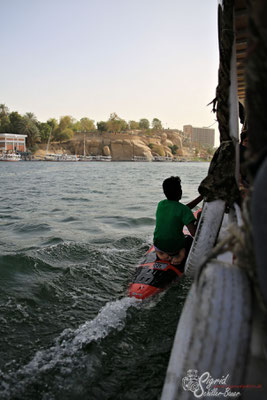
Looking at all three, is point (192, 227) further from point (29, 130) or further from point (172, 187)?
point (29, 130)

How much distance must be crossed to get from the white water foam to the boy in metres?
0.86

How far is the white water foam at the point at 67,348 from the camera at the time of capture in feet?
9.05

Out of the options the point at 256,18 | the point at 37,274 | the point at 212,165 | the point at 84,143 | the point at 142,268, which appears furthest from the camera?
the point at 84,143

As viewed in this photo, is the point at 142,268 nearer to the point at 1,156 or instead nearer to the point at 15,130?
the point at 1,156

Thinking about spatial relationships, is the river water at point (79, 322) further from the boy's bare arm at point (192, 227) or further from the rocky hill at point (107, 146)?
the rocky hill at point (107, 146)

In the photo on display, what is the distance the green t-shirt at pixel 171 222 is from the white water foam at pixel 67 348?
87 centimetres

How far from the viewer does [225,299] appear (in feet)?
5.27

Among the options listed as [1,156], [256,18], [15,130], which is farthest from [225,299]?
[15,130]

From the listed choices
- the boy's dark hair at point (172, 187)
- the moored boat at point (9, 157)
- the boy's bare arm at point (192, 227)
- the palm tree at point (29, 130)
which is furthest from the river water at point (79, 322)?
the palm tree at point (29, 130)

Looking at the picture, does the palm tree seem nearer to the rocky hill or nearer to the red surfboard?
the rocky hill

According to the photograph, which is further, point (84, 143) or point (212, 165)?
point (84, 143)

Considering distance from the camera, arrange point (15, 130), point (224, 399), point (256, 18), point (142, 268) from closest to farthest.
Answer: point (256, 18) < point (224, 399) < point (142, 268) < point (15, 130)

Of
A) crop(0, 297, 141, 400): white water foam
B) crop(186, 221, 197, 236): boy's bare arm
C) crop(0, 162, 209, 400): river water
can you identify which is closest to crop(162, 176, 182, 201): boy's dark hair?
crop(186, 221, 197, 236): boy's bare arm

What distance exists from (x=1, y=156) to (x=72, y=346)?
71.6 meters
